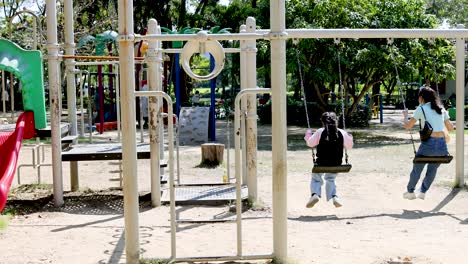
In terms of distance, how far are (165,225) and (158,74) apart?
76.6 inches

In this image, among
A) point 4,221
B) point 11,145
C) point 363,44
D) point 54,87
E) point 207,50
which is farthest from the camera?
point 363,44

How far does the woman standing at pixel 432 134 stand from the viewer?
24.7ft

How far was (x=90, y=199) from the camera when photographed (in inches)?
338

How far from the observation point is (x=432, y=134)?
297 inches

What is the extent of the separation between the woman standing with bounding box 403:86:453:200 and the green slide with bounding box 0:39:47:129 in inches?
170

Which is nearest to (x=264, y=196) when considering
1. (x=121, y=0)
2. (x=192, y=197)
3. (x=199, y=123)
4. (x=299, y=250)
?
(x=192, y=197)

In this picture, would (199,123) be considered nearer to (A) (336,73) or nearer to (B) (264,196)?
(A) (336,73)

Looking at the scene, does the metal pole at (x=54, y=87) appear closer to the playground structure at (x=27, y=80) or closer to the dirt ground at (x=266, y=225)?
the playground structure at (x=27, y=80)

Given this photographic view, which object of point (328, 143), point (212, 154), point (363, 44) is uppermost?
point (363, 44)

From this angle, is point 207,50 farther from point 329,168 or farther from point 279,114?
point 329,168

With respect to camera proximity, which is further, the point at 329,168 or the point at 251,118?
the point at 251,118

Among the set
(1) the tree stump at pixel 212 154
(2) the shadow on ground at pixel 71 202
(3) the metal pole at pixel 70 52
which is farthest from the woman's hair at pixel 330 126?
(1) the tree stump at pixel 212 154

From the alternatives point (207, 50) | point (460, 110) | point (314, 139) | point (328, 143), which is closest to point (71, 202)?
point (314, 139)

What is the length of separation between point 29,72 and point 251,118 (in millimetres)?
2693
